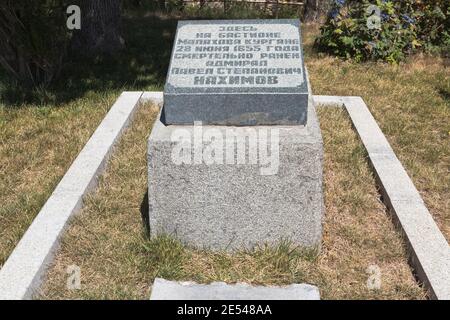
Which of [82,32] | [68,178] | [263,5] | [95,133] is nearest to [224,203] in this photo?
[68,178]

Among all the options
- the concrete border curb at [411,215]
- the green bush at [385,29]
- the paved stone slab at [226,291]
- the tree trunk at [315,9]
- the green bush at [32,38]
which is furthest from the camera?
the tree trunk at [315,9]

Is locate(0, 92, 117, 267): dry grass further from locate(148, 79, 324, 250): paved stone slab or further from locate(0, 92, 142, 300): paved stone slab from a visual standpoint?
locate(148, 79, 324, 250): paved stone slab

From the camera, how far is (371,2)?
7586 millimetres

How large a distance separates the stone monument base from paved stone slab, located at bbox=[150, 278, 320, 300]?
361 mm

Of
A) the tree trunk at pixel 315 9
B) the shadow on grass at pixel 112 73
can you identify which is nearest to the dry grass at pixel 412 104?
the tree trunk at pixel 315 9

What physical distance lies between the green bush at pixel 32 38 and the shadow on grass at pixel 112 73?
8.1 inches

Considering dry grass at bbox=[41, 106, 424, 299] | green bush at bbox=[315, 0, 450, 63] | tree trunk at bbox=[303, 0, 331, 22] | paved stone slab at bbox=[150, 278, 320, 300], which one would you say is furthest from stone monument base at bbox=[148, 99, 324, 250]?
tree trunk at bbox=[303, 0, 331, 22]

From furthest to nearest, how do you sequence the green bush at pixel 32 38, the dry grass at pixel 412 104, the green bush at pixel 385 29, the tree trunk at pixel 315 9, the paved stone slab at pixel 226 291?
the tree trunk at pixel 315 9 < the green bush at pixel 385 29 < the green bush at pixel 32 38 < the dry grass at pixel 412 104 < the paved stone slab at pixel 226 291

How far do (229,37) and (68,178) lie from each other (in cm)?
158

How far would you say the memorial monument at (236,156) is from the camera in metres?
3.01

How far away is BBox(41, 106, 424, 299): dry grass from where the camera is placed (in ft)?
9.70

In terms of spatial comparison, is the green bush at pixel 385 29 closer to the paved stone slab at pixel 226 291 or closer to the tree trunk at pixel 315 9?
the tree trunk at pixel 315 9
